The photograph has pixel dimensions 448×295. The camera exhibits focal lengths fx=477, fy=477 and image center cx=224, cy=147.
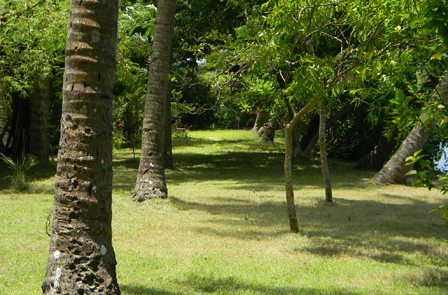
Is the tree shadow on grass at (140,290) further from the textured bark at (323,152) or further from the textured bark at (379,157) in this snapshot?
the textured bark at (379,157)

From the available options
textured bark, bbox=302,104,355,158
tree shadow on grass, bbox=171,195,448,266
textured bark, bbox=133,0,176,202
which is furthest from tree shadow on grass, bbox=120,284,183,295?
textured bark, bbox=302,104,355,158

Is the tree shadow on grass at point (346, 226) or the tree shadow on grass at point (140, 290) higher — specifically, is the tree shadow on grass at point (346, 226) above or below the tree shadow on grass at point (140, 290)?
above

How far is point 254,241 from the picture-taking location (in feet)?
24.2

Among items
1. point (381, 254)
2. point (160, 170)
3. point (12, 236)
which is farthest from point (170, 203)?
point (381, 254)

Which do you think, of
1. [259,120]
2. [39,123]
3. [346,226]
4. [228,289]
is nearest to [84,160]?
[228,289]

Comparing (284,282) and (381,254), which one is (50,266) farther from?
(381,254)

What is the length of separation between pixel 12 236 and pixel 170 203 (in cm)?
381

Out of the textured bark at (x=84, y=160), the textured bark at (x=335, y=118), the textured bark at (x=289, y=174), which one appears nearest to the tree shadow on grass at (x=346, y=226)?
the textured bark at (x=289, y=174)

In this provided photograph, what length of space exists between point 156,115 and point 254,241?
178 inches

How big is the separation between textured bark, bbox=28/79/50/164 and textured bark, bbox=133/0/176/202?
628 centimetres

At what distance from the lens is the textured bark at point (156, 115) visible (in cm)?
1076

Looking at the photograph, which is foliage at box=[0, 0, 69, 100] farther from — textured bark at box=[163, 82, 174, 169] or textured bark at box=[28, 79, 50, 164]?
textured bark at box=[163, 82, 174, 169]

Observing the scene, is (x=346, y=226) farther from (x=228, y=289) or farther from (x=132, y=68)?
(x=132, y=68)

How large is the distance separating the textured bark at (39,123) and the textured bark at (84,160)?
12.4 meters
